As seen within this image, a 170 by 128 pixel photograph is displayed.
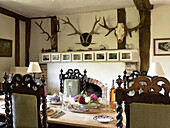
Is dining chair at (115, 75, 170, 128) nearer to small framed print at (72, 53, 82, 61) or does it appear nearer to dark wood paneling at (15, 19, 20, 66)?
small framed print at (72, 53, 82, 61)

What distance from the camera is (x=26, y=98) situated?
1543mm

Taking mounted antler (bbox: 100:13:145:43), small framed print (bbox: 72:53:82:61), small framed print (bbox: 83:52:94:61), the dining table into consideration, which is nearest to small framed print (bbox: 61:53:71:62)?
small framed print (bbox: 72:53:82:61)

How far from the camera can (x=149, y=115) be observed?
1.18 metres

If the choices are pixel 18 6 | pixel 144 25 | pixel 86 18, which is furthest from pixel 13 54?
pixel 144 25

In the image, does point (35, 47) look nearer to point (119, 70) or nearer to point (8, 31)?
point (8, 31)

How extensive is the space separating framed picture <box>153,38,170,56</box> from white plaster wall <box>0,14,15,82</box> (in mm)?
3604

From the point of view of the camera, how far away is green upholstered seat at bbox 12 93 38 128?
1522mm

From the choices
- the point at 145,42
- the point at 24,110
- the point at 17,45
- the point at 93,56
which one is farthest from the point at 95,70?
the point at 24,110

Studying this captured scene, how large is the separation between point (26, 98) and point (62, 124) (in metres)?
0.43

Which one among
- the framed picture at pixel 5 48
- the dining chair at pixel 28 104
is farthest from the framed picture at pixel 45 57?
the dining chair at pixel 28 104

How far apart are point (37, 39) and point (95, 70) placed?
6.48ft

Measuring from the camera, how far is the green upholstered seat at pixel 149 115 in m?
1.15

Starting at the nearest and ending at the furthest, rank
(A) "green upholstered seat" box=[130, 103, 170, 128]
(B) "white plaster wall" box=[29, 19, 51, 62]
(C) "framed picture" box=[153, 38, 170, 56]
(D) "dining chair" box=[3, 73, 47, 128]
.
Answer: (A) "green upholstered seat" box=[130, 103, 170, 128] < (D) "dining chair" box=[3, 73, 47, 128] < (C) "framed picture" box=[153, 38, 170, 56] < (B) "white plaster wall" box=[29, 19, 51, 62]

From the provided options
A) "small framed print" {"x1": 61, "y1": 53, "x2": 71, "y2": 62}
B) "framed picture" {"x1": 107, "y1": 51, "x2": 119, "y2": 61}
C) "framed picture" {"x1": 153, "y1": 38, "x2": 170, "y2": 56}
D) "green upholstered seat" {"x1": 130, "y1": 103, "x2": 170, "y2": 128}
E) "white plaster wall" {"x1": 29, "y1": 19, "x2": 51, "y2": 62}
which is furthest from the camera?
"white plaster wall" {"x1": 29, "y1": 19, "x2": 51, "y2": 62}
